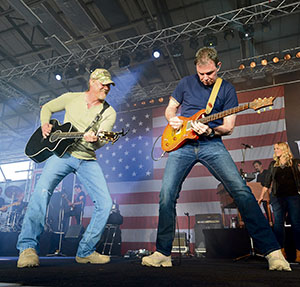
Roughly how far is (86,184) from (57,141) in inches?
21.9

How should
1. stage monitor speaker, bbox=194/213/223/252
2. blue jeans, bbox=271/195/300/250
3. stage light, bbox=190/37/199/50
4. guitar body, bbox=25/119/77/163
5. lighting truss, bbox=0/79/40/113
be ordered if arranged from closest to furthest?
1. guitar body, bbox=25/119/77/163
2. blue jeans, bbox=271/195/300/250
3. stage monitor speaker, bbox=194/213/223/252
4. stage light, bbox=190/37/199/50
5. lighting truss, bbox=0/79/40/113

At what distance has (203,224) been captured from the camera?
7117 mm

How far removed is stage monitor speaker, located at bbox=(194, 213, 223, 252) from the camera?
700 centimetres

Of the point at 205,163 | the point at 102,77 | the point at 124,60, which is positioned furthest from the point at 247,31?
the point at 205,163

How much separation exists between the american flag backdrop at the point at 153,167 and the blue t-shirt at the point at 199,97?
5.48 metres

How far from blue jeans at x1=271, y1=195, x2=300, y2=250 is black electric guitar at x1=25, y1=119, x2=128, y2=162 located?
311 cm

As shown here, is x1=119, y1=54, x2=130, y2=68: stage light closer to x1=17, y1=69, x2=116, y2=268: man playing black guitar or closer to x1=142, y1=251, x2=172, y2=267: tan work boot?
x1=17, y1=69, x2=116, y2=268: man playing black guitar

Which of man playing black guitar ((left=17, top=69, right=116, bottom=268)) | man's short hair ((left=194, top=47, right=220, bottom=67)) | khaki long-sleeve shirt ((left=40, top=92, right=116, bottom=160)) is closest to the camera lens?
man's short hair ((left=194, top=47, right=220, bottom=67))

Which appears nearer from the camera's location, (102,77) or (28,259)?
(28,259)

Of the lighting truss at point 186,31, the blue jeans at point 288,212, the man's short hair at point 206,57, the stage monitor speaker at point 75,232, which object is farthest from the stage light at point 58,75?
the man's short hair at point 206,57

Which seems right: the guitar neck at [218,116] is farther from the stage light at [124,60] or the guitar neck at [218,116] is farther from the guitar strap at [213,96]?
the stage light at [124,60]

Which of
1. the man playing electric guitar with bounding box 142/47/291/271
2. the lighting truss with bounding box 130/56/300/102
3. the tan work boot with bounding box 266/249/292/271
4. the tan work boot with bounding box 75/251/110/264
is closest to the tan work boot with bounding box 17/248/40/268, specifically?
the tan work boot with bounding box 75/251/110/264

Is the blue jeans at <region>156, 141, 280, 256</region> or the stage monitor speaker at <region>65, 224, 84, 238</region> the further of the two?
the stage monitor speaker at <region>65, 224, 84, 238</region>

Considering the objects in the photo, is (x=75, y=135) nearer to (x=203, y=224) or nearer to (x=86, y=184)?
(x=86, y=184)
